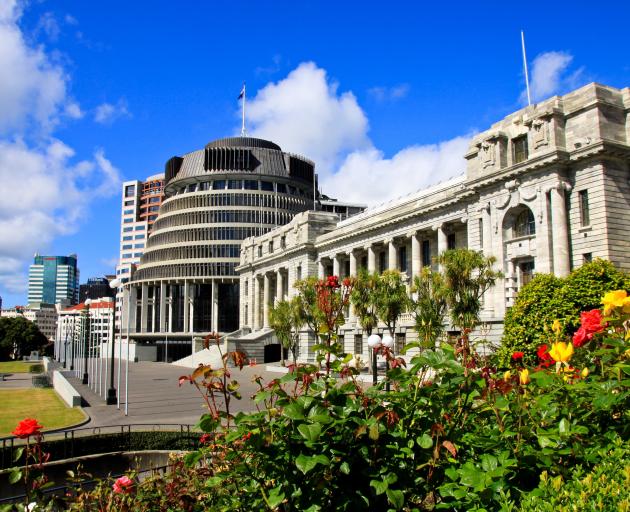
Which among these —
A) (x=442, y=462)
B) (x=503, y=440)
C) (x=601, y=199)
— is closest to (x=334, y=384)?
(x=442, y=462)

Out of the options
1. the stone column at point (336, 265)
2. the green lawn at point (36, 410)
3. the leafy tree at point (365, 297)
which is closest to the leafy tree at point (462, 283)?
the leafy tree at point (365, 297)

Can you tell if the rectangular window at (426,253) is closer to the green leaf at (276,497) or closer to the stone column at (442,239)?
the stone column at (442,239)

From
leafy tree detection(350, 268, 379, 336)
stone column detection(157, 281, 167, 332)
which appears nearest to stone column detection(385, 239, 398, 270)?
leafy tree detection(350, 268, 379, 336)

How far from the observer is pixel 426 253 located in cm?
5662

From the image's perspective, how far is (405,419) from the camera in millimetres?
5750

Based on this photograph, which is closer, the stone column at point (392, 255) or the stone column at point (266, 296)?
the stone column at point (392, 255)

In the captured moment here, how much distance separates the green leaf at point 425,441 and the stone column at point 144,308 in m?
117

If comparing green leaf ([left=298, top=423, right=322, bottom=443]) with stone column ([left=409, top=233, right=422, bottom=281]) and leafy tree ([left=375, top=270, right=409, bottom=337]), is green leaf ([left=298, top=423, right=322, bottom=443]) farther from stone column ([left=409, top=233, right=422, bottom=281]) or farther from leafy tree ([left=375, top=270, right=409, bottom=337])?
stone column ([left=409, top=233, right=422, bottom=281])

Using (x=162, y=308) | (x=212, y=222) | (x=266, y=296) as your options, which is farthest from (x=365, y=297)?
(x=162, y=308)

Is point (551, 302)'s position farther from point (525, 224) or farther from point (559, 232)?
point (525, 224)

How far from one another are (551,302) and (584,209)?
12.8 meters

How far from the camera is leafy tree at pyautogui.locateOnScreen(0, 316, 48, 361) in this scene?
395ft

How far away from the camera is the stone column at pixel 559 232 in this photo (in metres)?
37.3

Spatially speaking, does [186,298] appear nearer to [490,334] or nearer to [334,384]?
[490,334]
